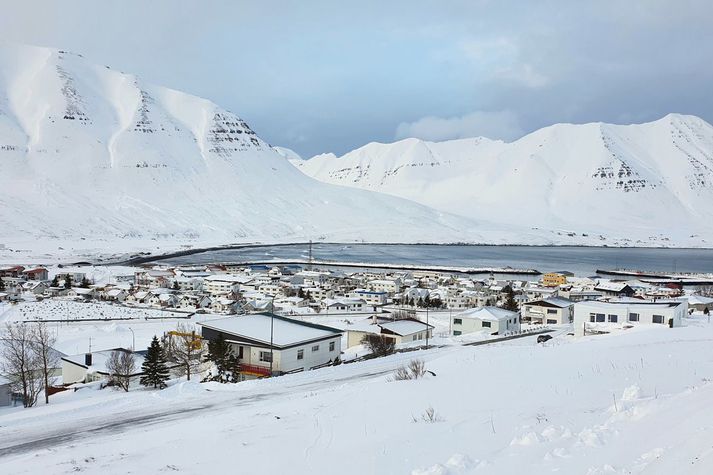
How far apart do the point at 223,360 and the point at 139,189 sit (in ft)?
498

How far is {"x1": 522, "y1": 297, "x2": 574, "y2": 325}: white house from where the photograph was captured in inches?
1642

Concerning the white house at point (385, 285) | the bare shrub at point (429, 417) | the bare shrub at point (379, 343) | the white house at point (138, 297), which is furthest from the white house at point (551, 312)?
the bare shrub at point (429, 417)

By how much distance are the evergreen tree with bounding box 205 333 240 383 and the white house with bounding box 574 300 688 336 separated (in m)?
13.7

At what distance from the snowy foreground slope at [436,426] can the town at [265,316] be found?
8050 millimetres

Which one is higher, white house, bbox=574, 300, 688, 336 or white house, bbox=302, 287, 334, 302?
white house, bbox=574, 300, 688, 336

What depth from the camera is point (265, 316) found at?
888 inches

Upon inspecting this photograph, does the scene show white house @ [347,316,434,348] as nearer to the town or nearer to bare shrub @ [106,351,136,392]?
the town

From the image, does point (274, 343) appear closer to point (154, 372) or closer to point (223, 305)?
point (154, 372)

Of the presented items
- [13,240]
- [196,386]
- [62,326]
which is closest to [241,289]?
[62,326]

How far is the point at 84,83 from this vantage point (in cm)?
19988

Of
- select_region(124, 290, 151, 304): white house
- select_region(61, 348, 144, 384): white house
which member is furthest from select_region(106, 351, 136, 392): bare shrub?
select_region(124, 290, 151, 304): white house

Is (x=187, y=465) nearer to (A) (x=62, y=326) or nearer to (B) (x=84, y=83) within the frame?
(A) (x=62, y=326)

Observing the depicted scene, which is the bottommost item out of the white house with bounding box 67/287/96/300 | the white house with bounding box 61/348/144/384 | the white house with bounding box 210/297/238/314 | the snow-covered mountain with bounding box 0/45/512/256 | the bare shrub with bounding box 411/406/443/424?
the white house with bounding box 210/297/238/314

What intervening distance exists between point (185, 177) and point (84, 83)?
194ft
